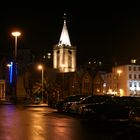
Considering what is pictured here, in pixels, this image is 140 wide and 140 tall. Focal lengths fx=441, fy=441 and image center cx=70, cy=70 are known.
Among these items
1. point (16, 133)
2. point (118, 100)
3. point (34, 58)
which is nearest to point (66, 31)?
point (34, 58)

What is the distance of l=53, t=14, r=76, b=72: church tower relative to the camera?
561 feet

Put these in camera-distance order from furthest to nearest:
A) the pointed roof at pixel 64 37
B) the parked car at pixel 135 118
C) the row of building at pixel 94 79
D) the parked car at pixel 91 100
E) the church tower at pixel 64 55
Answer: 1. the church tower at pixel 64 55
2. the pointed roof at pixel 64 37
3. the row of building at pixel 94 79
4. the parked car at pixel 91 100
5. the parked car at pixel 135 118

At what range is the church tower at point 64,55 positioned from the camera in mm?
170938

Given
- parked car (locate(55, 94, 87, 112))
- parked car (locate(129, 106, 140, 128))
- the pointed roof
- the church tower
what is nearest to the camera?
parked car (locate(129, 106, 140, 128))

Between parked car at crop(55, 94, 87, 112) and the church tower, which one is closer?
parked car at crop(55, 94, 87, 112)

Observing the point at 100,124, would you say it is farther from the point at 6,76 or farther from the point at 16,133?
the point at 6,76

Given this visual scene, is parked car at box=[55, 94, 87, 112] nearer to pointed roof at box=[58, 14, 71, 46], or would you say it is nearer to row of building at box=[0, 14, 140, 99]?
row of building at box=[0, 14, 140, 99]

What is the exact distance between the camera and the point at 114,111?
27469 mm

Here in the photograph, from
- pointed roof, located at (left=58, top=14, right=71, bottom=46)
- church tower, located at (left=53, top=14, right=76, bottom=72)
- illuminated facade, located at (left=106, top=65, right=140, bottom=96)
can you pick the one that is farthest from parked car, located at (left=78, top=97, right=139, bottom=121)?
church tower, located at (left=53, top=14, right=76, bottom=72)

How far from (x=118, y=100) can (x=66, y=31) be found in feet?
451

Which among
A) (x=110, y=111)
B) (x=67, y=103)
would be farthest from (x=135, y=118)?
(x=67, y=103)

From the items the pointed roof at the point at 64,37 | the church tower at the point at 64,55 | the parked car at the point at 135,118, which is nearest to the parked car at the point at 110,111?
the parked car at the point at 135,118

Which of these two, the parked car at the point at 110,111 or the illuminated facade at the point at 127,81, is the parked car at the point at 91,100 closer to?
the parked car at the point at 110,111

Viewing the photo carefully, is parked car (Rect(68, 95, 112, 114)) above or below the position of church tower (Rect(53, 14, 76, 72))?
below
